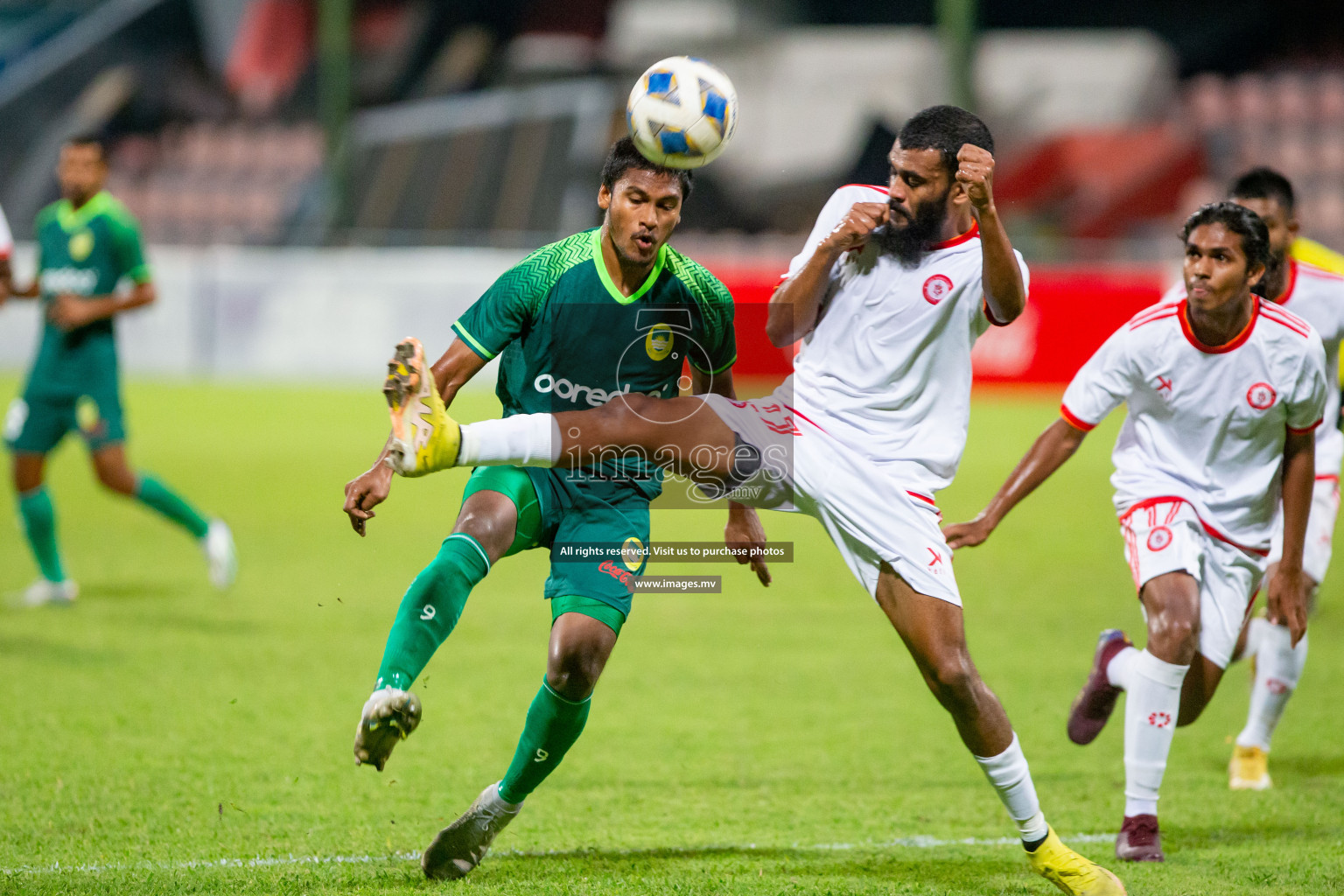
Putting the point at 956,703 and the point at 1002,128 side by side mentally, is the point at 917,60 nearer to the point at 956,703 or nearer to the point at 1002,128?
the point at 1002,128

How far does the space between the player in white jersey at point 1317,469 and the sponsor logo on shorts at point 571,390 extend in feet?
8.08

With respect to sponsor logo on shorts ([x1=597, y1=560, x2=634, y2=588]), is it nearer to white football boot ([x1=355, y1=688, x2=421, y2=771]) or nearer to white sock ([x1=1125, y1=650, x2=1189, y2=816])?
white football boot ([x1=355, y1=688, x2=421, y2=771])

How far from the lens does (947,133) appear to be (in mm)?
3873

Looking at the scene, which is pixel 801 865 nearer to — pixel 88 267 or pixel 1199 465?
pixel 1199 465

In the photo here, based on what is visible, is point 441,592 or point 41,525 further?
point 41,525

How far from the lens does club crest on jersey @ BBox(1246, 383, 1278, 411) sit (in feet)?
14.4

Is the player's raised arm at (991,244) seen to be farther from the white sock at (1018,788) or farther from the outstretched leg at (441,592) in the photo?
the outstretched leg at (441,592)

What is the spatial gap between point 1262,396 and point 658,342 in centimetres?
187

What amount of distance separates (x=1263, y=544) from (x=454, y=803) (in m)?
2.79

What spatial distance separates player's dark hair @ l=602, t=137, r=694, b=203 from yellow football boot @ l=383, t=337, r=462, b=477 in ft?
2.64

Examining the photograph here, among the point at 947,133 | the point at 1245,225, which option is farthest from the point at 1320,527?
the point at 947,133

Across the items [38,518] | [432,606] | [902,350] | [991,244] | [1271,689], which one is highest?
[991,244]

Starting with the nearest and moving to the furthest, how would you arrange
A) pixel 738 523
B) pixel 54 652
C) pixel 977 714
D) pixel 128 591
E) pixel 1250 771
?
1. pixel 977 714
2. pixel 738 523
3. pixel 1250 771
4. pixel 54 652
5. pixel 128 591

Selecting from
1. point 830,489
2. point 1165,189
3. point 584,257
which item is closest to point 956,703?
point 830,489
